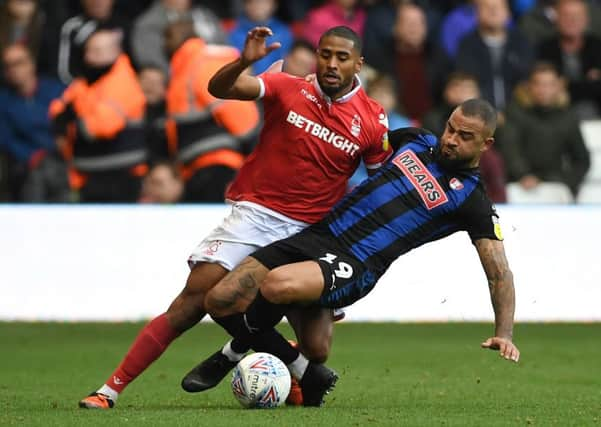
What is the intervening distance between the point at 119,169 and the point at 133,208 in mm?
1215

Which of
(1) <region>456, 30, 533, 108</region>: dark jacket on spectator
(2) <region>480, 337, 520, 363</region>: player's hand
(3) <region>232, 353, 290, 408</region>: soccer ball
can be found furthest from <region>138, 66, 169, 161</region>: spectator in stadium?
(2) <region>480, 337, 520, 363</region>: player's hand

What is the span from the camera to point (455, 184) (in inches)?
369

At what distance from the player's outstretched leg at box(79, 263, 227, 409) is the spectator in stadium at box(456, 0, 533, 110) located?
8522mm

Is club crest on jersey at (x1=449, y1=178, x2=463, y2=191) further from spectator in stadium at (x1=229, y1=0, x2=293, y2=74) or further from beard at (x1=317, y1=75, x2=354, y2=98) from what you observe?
spectator in stadium at (x1=229, y1=0, x2=293, y2=74)

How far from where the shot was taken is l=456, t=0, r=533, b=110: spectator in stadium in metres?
17.5

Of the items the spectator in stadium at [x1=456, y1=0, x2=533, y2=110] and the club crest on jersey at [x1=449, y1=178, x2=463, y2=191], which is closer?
the club crest on jersey at [x1=449, y1=178, x2=463, y2=191]

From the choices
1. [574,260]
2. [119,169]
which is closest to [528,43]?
[574,260]

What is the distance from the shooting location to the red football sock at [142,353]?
9492 millimetres

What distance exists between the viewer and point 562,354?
13.1 meters

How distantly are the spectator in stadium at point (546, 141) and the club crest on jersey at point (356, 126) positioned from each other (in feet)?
24.0

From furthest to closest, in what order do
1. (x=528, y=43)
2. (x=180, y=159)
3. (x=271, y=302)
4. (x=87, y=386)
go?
(x=528, y=43) < (x=180, y=159) < (x=87, y=386) < (x=271, y=302)

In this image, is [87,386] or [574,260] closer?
[87,386]

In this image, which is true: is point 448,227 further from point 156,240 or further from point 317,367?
point 156,240

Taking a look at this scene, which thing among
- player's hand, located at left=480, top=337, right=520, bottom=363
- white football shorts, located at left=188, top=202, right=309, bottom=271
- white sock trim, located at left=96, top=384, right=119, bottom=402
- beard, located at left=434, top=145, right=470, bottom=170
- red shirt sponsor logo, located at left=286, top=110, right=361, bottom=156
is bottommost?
white sock trim, located at left=96, top=384, right=119, bottom=402
